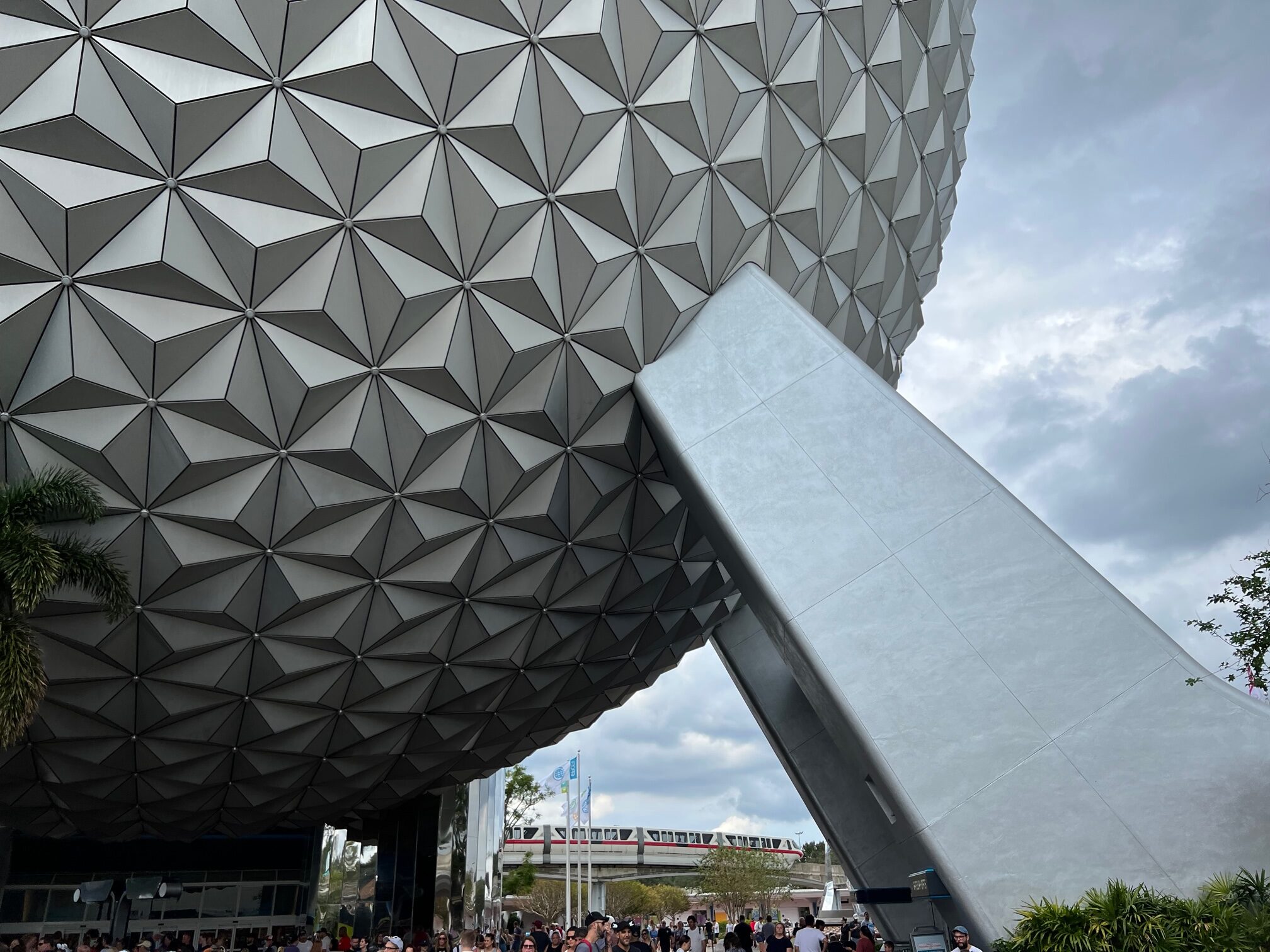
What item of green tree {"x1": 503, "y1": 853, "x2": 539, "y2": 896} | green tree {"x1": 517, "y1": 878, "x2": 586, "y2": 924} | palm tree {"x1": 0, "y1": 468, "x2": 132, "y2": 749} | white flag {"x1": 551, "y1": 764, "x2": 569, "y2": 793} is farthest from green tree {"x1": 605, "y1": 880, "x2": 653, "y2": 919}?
palm tree {"x1": 0, "y1": 468, "x2": 132, "y2": 749}

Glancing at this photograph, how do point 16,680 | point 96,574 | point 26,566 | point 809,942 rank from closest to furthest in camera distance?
point 16,680 < point 26,566 < point 96,574 < point 809,942

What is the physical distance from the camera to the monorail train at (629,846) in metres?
86.6

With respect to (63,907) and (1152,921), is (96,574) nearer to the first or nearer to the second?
(1152,921)

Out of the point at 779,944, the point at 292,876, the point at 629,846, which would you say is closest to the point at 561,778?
the point at 292,876

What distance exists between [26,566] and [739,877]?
236ft

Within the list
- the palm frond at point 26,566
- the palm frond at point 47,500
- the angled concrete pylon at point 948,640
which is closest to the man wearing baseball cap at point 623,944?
the angled concrete pylon at point 948,640

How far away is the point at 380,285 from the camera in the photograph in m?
13.4

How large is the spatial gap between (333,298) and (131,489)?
4571mm

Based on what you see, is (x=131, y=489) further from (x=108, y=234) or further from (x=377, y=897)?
(x=377, y=897)

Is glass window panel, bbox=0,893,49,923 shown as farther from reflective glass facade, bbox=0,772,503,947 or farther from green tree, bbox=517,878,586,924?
green tree, bbox=517,878,586,924

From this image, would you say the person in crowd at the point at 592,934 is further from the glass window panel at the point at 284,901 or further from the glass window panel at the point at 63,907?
the glass window panel at the point at 284,901

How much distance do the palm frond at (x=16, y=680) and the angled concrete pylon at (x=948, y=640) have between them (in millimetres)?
9369

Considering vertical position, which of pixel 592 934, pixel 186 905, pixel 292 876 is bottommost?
pixel 592 934

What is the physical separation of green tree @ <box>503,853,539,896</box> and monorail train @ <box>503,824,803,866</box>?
4673mm
